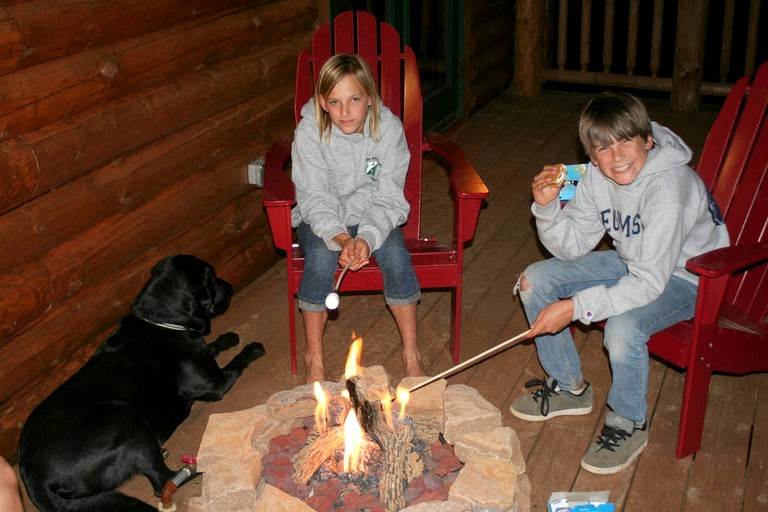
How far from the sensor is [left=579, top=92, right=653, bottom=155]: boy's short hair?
247cm

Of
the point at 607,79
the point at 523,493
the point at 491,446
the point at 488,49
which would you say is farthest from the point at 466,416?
the point at 607,79

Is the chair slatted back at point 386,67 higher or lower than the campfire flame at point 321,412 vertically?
higher

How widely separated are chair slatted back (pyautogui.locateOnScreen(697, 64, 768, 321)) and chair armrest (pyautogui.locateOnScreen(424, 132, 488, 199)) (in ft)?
2.67

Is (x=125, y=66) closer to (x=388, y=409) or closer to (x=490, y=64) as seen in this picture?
(x=388, y=409)

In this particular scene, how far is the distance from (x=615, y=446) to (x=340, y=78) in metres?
1.47

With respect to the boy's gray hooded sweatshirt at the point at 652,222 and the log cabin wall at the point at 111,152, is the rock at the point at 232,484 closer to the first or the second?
the log cabin wall at the point at 111,152

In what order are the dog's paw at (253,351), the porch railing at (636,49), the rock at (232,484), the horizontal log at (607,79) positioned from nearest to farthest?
the rock at (232,484), the dog's paw at (253,351), the porch railing at (636,49), the horizontal log at (607,79)

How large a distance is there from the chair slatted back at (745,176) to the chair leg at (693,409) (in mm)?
374

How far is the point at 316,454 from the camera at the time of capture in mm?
2365

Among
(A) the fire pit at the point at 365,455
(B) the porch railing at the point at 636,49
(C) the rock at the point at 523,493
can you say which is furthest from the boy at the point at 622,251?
(B) the porch railing at the point at 636,49

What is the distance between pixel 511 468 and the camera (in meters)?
2.34

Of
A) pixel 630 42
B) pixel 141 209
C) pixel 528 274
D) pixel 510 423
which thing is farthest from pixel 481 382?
pixel 630 42

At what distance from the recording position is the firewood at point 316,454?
7.74ft

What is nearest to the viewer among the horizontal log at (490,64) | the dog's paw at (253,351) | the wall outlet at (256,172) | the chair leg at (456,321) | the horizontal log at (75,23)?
the horizontal log at (75,23)
